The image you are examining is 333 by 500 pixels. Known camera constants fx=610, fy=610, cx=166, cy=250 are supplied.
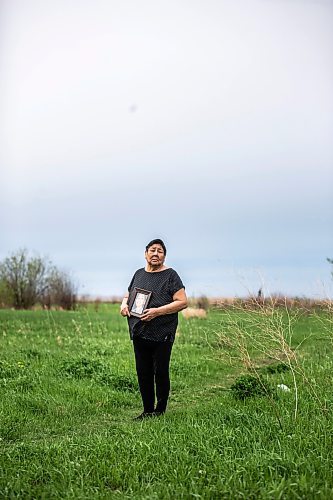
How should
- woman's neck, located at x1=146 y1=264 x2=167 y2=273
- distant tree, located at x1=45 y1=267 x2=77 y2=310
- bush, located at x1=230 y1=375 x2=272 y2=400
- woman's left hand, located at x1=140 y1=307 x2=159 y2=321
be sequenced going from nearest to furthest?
woman's left hand, located at x1=140 y1=307 x2=159 y2=321 → woman's neck, located at x1=146 y1=264 x2=167 y2=273 → bush, located at x1=230 y1=375 x2=272 y2=400 → distant tree, located at x1=45 y1=267 x2=77 y2=310

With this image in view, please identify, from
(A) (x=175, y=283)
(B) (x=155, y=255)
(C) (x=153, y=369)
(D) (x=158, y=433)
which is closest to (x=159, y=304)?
(A) (x=175, y=283)

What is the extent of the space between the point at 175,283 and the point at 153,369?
1.11 metres

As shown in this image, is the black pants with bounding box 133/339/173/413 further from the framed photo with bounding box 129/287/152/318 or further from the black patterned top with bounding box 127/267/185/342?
the framed photo with bounding box 129/287/152/318

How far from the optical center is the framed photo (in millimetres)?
7129

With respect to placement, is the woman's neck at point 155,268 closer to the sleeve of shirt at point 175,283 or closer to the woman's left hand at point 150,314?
the sleeve of shirt at point 175,283

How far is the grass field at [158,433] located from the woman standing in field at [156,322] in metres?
0.45

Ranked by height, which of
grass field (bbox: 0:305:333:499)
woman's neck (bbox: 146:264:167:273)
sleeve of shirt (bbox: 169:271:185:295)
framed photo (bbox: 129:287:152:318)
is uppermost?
woman's neck (bbox: 146:264:167:273)

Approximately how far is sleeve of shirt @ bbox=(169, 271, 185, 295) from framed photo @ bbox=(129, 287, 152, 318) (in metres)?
0.29

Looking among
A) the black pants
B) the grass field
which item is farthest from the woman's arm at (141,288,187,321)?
the grass field

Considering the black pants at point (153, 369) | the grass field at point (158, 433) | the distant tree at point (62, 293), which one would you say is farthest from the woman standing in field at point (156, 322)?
the distant tree at point (62, 293)

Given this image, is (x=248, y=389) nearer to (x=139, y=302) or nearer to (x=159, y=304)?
(x=159, y=304)

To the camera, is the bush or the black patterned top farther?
the bush

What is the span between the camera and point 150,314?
7008mm

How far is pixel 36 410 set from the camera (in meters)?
7.91
